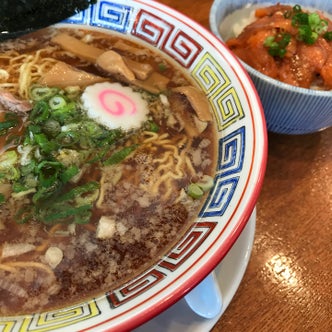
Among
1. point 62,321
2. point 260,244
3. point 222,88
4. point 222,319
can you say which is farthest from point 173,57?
point 62,321

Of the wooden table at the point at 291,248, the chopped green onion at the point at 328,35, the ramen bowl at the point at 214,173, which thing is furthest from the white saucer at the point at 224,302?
the chopped green onion at the point at 328,35

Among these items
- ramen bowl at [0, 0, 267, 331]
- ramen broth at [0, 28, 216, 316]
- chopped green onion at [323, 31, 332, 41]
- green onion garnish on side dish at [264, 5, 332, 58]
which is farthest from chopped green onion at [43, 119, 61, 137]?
chopped green onion at [323, 31, 332, 41]

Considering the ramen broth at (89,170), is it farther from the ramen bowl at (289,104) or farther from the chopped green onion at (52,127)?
the ramen bowl at (289,104)

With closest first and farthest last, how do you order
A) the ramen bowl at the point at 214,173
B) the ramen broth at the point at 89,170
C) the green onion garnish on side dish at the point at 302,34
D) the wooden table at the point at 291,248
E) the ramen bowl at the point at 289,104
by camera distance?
the ramen bowl at the point at 214,173 → the ramen broth at the point at 89,170 → the wooden table at the point at 291,248 → the ramen bowl at the point at 289,104 → the green onion garnish on side dish at the point at 302,34

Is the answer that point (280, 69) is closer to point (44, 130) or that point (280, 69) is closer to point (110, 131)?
point (110, 131)

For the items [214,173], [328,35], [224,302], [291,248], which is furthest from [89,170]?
[328,35]

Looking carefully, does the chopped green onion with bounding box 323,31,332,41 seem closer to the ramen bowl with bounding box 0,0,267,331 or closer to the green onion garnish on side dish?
the green onion garnish on side dish
